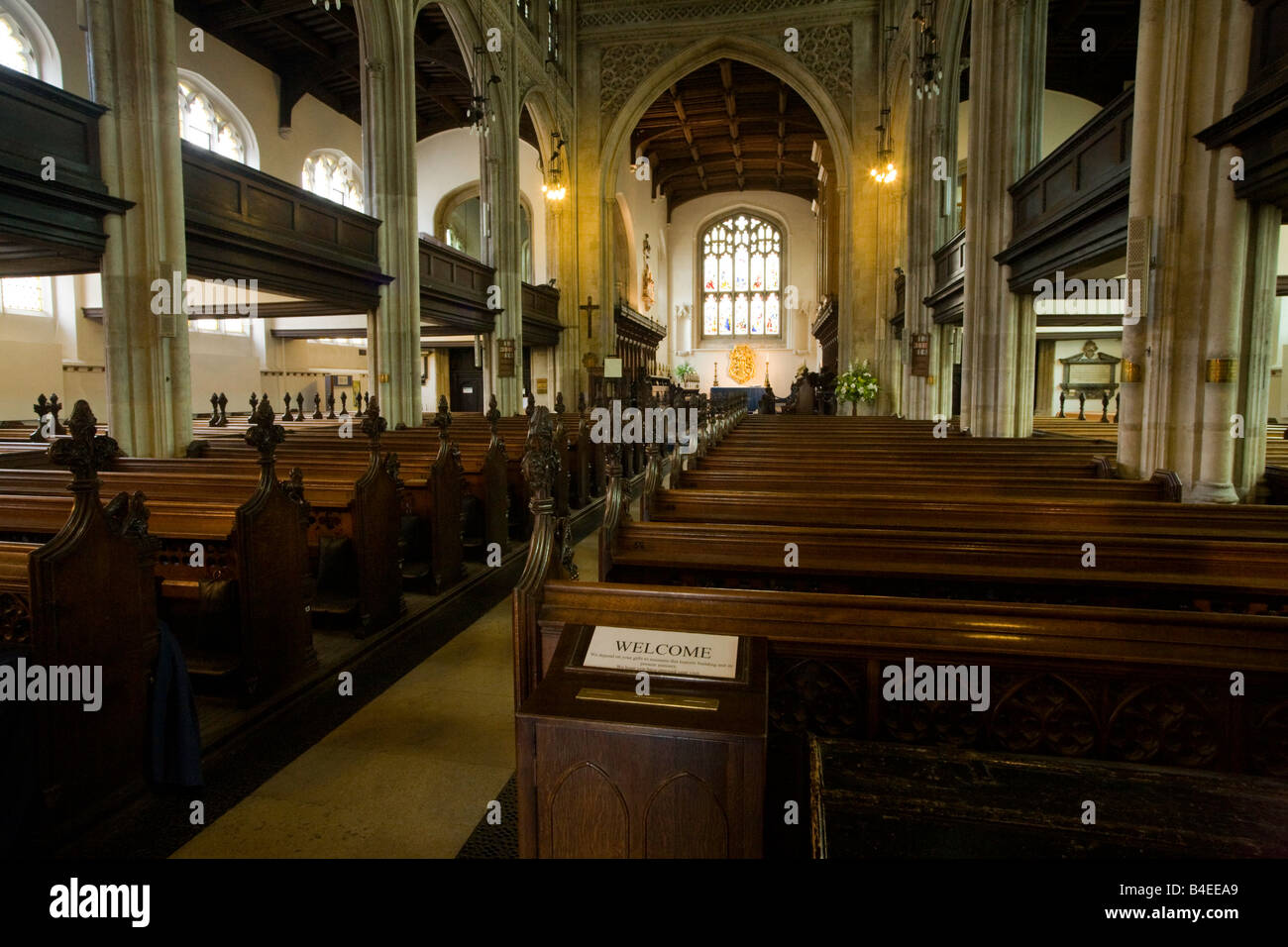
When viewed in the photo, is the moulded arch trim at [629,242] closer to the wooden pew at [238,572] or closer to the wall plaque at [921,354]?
the wall plaque at [921,354]

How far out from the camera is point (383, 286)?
33.0ft

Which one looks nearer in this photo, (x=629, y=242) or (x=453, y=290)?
(x=453, y=290)

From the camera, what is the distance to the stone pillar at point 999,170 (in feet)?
25.3

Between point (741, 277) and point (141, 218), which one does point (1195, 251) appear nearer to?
point (141, 218)

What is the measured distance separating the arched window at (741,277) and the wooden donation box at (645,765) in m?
28.3

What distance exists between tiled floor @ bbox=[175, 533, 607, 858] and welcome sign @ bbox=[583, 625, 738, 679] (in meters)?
1.21

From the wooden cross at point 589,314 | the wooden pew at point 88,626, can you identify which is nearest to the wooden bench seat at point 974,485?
the wooden pew at point 88,626

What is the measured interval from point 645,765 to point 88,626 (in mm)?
2240

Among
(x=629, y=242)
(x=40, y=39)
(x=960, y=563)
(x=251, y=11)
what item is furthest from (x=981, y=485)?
(x=629, y=242)

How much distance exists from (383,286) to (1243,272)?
9.56 meters

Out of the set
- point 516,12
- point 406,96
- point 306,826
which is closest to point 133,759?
point 306,826

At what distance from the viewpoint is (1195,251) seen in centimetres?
441
